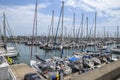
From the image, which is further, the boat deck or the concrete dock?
the boat deck

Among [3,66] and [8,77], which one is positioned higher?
[3,66]

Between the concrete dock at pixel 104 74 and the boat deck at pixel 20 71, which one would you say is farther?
the boat deck at pixel 20 71

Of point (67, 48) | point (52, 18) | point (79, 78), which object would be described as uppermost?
point (52, 18)

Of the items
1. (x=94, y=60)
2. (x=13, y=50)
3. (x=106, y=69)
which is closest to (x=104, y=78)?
(x=106, y=69)

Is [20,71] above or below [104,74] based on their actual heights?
below

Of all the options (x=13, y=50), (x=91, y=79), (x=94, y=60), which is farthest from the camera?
(x=13, y=50)

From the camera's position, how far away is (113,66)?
3.80 meters

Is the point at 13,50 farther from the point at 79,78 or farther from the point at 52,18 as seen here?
the point at 79,78

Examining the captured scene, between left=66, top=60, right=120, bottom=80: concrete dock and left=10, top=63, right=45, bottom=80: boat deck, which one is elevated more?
left=66, top=60, right=120, bottom=80: concrete dock

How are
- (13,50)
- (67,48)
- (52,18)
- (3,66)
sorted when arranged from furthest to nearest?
(67,48) < (52,18) < (13,50) < (3,66)

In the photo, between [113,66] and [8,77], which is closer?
[113,66]

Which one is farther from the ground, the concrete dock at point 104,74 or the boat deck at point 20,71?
the concrete dock at point 104,74

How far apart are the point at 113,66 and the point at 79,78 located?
36.8 inches

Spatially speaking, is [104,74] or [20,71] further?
[20,71]
